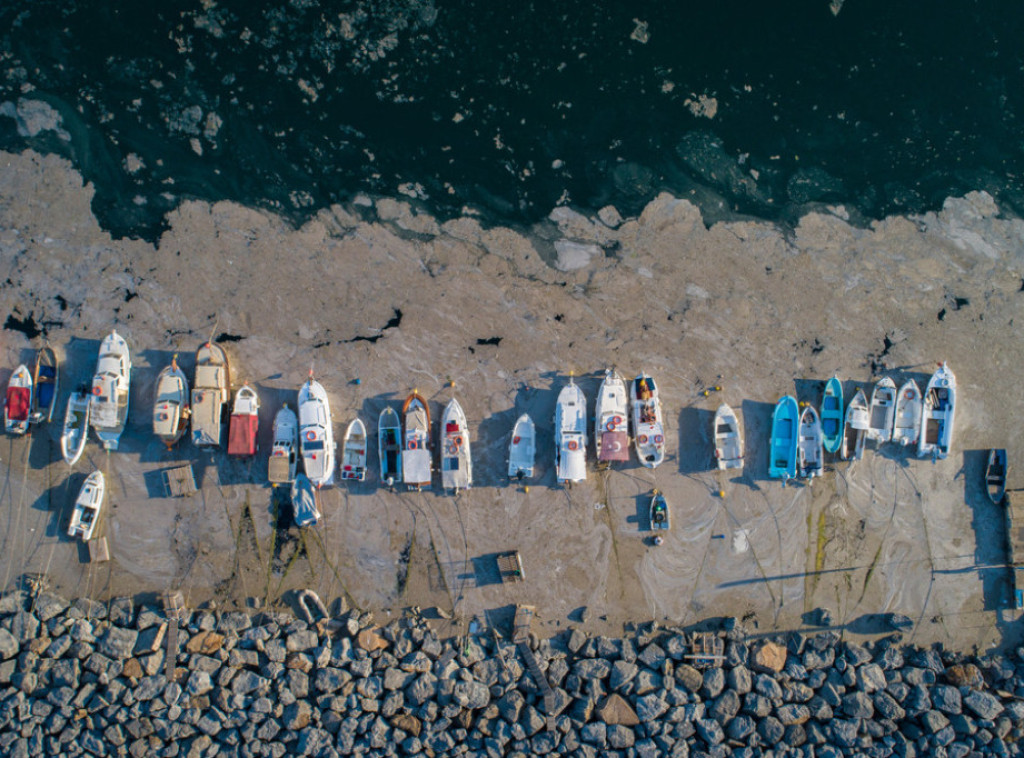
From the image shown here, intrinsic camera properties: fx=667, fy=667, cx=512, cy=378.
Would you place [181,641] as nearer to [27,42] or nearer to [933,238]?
[27,42]

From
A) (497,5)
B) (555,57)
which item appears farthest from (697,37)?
(497,5)

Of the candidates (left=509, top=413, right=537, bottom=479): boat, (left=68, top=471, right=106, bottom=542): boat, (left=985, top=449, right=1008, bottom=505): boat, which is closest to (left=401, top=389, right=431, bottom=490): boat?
(left=509, top=413, right=537, bottom=479): boat

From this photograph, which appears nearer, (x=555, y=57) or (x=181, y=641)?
(x=181, y=641)

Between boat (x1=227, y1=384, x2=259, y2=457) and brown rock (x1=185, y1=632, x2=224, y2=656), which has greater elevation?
boat (x1=227, y1=384, x2=259, y2=457)

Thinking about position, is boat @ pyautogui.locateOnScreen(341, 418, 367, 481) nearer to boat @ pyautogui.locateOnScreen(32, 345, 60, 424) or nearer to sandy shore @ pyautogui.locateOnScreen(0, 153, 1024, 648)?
sandy shore @ pyautogui.locateOnScreen(0, 153, 1024, 648)

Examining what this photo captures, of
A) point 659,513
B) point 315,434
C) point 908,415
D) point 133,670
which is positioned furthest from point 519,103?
point 133,670
